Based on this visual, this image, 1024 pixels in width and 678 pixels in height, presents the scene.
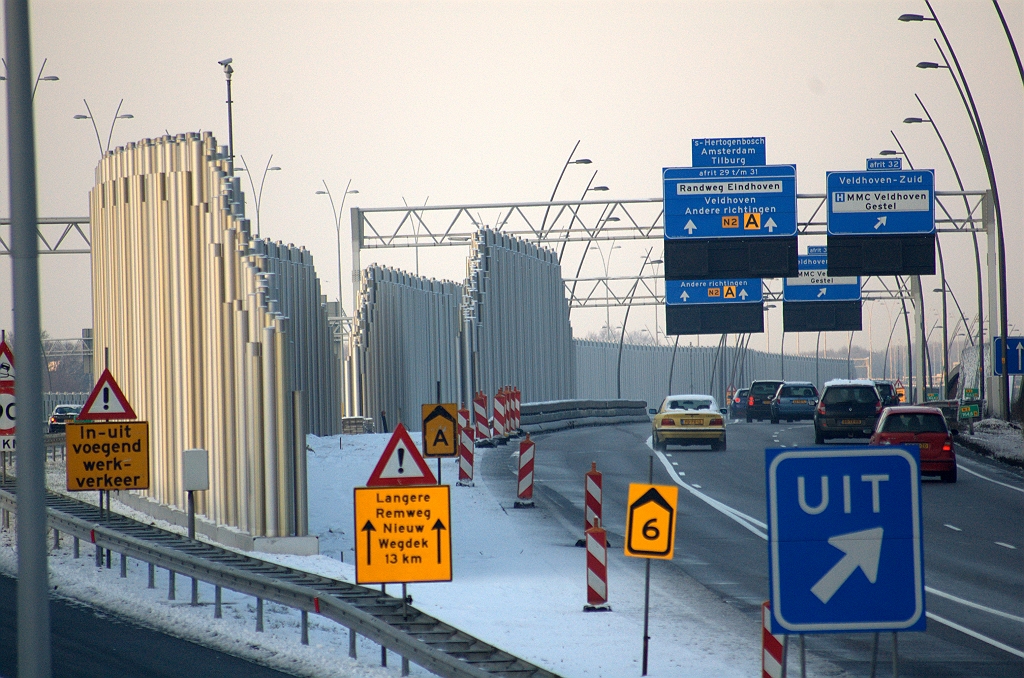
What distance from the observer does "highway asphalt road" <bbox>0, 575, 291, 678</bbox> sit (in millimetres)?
11617

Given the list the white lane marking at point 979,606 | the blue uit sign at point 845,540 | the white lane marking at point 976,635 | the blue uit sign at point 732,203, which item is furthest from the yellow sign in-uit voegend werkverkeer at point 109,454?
the blue uit sign at point 732,203

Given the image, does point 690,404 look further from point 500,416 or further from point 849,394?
point 500,416

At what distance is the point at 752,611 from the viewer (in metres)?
15.8

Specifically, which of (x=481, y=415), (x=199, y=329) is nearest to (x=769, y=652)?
(x=199, y=329)

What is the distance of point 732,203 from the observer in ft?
133

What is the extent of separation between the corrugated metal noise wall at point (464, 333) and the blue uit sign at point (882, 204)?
1209cm

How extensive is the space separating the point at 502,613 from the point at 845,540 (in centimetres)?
1045

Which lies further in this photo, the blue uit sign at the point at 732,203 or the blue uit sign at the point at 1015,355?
the blue uit sign at the point at 732,203

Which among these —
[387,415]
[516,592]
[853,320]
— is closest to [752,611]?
[516,592]

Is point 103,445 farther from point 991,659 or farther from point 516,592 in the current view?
point 991,659

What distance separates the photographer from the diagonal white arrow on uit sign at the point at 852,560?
17.8 ft

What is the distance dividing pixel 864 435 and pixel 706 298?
1547cm

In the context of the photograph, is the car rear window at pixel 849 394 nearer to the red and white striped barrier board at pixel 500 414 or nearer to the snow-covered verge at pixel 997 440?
→ the snow-covered verge at pixel 997 440

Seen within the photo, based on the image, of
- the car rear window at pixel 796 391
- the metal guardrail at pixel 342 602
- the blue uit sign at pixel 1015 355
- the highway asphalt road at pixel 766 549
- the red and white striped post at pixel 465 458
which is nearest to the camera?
the metal guardrail at pixel 342 602
